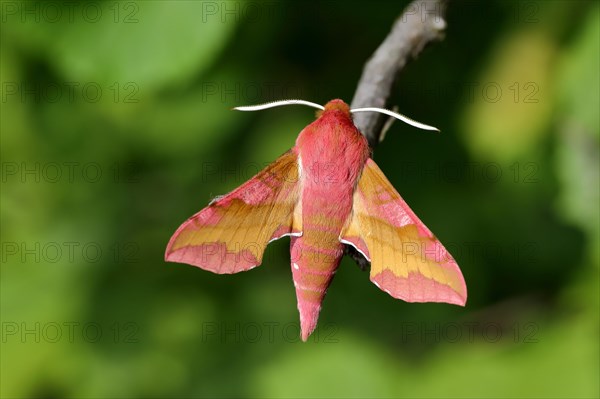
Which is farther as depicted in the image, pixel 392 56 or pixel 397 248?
pixel 392 56

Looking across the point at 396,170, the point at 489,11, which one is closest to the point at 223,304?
the point at 396,170

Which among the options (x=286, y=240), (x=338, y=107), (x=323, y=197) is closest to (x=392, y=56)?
(x=338, y=107)

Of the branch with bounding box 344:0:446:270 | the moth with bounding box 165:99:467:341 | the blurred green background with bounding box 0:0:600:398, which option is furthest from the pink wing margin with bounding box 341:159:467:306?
the blurred green background with bounding box 0:0:600:398

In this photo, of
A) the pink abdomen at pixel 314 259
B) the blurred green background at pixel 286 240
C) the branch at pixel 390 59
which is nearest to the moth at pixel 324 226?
the pink abdomen at pixel 314 259

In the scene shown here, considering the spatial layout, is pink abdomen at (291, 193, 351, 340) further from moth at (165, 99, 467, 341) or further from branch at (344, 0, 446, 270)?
branch at (344, 0, 446, 270)

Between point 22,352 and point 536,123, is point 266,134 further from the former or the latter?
point 22,352

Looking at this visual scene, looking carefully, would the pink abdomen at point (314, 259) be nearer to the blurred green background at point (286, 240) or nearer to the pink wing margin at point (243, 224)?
the pink wing margin at point (243, 224)

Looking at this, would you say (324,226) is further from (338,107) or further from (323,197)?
(338,107)
